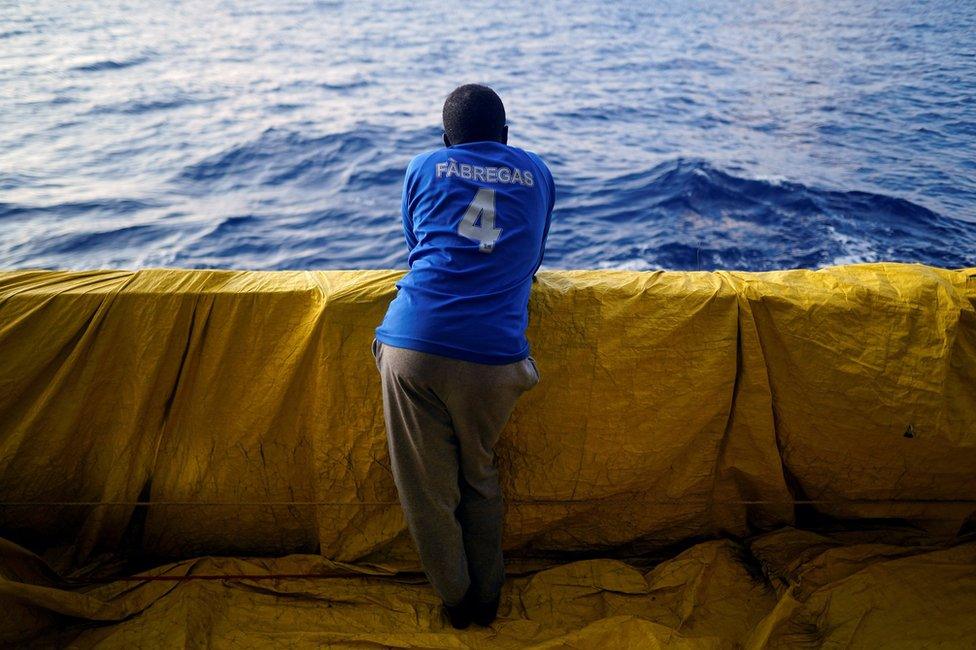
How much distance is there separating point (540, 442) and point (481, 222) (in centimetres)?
94

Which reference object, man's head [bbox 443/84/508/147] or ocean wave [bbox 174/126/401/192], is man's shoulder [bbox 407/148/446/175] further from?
ocean wave [bbox 174/126/401/192]

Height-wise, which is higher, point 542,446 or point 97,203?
point 542,446

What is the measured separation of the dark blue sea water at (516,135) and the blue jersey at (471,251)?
482 centimetres

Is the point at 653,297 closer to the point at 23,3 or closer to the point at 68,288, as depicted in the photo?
the point at 68,288

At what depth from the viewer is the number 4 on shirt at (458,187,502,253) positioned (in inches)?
82.1

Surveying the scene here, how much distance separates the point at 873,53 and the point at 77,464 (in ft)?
64.9

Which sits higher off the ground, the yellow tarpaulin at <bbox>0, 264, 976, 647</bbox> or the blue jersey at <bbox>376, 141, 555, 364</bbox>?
the blue jersey at <bbox>376, 141, 555, 364</bbox>

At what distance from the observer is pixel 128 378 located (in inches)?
97.2

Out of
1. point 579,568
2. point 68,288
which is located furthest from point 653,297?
point 68,288

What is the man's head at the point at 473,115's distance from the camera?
2.25 m

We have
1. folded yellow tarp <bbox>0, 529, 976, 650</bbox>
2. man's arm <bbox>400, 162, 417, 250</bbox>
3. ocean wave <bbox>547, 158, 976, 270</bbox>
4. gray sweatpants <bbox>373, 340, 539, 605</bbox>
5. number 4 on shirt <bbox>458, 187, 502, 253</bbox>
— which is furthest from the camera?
ocean wave <bbox>547, 158, 976, 270</bbox>

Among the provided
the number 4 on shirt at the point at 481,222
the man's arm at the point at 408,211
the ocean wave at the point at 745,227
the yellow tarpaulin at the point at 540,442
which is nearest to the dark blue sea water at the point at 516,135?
the ocean wave at the point at 745,227

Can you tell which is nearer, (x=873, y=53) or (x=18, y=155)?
(x=18, y=155)

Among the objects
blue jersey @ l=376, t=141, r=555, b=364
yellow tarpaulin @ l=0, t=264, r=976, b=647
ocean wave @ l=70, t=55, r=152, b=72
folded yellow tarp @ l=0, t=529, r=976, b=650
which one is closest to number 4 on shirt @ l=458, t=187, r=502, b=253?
blue jersey @ l=376, t=141, r=555, b=364
